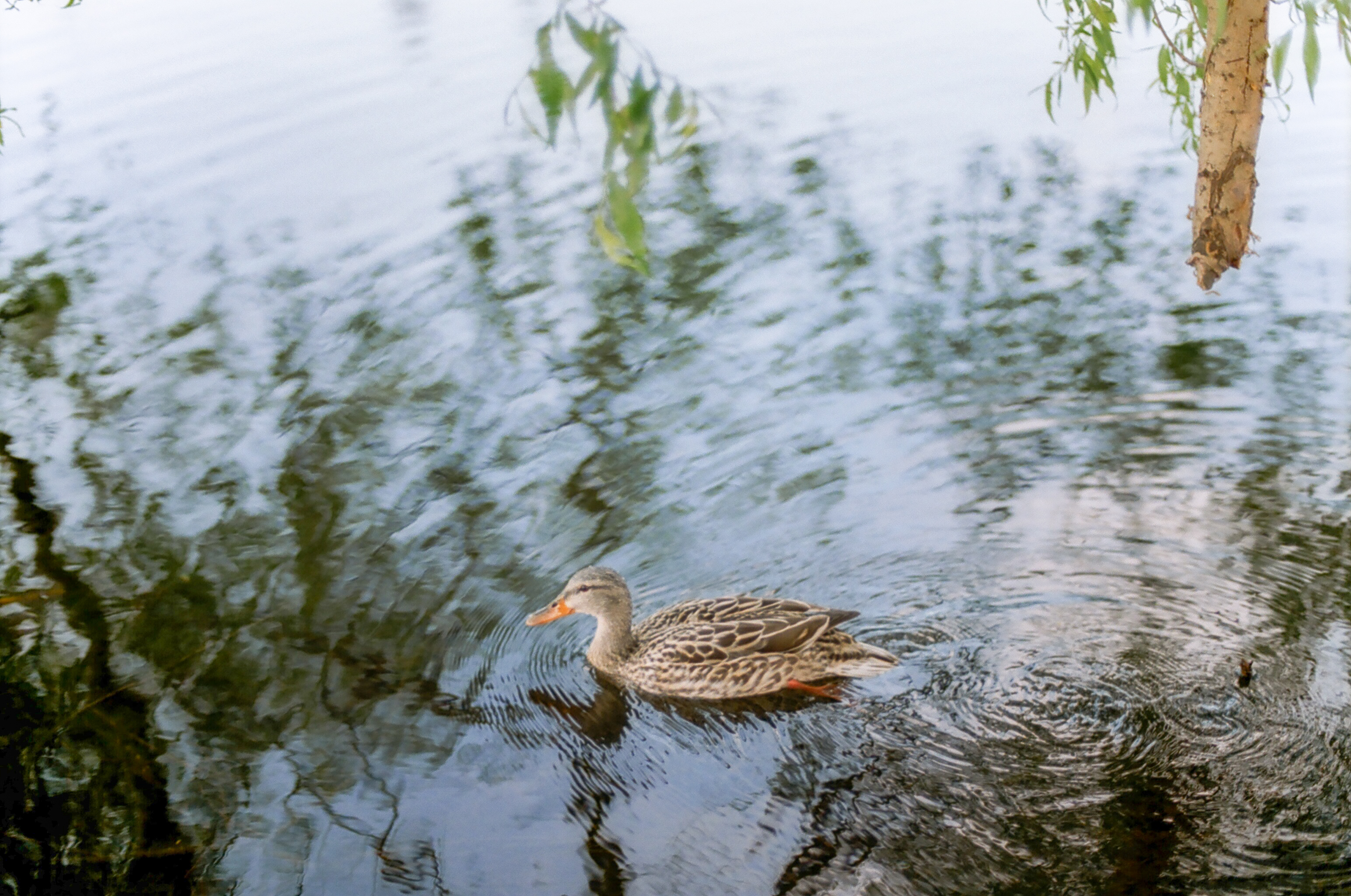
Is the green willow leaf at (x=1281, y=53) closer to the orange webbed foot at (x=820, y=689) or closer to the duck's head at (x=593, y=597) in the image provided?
the orange webbed foot at (x=820, y=689)

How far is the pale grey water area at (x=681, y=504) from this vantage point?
16.9ft

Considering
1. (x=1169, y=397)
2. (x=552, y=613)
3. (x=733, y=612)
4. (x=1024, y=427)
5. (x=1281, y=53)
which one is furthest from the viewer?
(x=1169, y=397)

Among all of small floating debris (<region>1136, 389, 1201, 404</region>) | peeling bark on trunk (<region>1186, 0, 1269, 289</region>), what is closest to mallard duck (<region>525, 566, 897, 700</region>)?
peeling bark on trunk (<region>1186, 0, 1269, 289</region>)

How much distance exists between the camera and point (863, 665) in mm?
6020

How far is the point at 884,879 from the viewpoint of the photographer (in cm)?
480

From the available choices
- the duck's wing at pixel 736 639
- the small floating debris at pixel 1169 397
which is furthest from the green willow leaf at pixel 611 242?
the small floating debris at pixel 1169 397

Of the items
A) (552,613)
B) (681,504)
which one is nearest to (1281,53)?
(552,613)

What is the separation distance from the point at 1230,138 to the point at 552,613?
12.1 feet

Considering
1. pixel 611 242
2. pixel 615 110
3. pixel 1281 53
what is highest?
pixel 615 110

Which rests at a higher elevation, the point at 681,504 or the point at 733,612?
the point at 681,504

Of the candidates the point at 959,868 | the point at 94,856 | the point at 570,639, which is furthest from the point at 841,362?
the point at 94,856

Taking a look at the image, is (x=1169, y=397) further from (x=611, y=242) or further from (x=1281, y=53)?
(x=611, y=242)

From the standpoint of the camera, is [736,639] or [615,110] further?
[736,639]

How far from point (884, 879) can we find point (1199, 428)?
392 cm
